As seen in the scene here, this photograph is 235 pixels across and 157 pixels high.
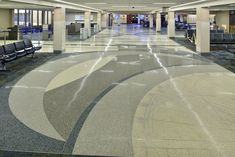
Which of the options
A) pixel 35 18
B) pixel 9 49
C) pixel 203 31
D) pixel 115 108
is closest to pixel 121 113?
pixel 115 108

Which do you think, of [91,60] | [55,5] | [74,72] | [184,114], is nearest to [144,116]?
[184,114]

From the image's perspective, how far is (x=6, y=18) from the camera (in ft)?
95.6

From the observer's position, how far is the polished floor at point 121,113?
4809 millimetres

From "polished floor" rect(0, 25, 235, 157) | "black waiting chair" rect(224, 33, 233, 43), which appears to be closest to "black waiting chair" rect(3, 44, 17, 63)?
"polished floor" rect(0, 25, 235, 157)

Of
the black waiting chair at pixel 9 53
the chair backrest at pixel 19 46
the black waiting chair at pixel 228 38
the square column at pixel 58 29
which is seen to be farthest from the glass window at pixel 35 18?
the black waiting chair at pixel 9 53

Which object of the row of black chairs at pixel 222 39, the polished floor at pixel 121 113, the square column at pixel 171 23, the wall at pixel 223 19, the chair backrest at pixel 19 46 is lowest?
the polished floor at pixel 121 113

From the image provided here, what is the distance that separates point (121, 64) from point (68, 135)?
8.41 metres

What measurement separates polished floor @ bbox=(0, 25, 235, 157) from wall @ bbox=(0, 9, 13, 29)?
19102mm

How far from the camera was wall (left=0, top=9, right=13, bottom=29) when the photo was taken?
28.5 meters

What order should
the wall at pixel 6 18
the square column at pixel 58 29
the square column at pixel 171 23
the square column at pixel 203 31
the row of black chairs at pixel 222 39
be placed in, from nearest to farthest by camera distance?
1. the square column at pixel 203 31
2. the square column at pixel 58 29
3. the row of black chairs at pixel 222 39
4. the wall at pixel 6 18
5. the square column at pixel 171 23

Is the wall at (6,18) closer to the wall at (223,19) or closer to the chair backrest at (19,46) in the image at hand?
the chair backrest at (19,46)

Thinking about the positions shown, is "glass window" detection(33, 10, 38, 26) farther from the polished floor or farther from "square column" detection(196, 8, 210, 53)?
the polished floor

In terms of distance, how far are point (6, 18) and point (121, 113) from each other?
25819 millimetres

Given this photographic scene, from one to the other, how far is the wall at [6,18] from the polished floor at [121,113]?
62.7 ft
